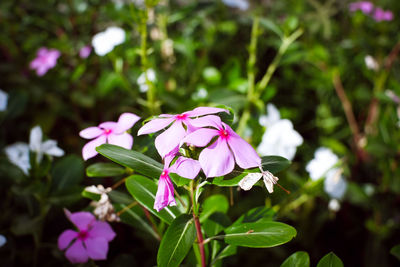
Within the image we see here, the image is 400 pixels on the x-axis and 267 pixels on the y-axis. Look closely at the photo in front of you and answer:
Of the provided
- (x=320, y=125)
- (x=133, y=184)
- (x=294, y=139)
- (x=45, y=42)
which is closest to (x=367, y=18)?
(x=320, y=125)

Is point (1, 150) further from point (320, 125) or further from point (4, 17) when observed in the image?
point (320, 125)

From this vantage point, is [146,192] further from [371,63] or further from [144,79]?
[371,63]

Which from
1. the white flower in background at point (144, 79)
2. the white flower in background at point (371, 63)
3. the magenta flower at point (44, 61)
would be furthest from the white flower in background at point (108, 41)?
the white flower in background at point (371, 63)

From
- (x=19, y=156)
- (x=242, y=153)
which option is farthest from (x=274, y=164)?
(x=19, y=156)

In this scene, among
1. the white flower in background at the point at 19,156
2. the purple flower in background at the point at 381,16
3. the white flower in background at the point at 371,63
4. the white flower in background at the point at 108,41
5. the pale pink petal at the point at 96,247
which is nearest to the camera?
the pale pink petal at the point at 96,247

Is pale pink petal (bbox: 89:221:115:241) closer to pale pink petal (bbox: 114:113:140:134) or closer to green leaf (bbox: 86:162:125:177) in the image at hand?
green leaf (bbox: 86:162:125:177)

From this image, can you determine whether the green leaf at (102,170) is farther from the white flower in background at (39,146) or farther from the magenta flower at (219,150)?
the magenta flower at (219,150)
